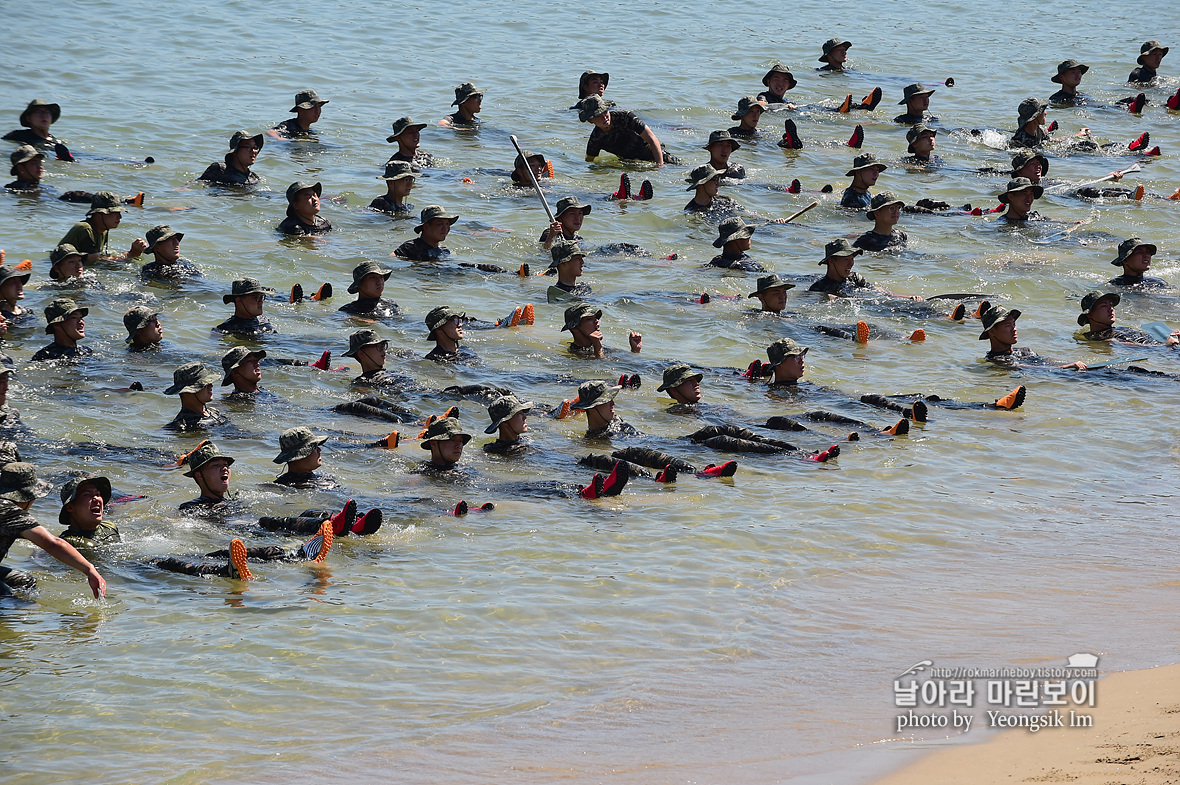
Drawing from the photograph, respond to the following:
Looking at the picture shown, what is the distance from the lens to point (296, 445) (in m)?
12.5

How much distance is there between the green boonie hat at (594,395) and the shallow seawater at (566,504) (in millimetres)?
495

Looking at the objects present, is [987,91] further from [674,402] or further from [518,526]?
[518,526]

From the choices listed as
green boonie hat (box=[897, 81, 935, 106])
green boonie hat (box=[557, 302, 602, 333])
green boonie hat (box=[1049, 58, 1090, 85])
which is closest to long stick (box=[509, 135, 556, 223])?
green boonie hat (box=[557, 302, 602, 333])

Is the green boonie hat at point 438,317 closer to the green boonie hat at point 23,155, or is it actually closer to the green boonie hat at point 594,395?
the green boonie hat at point 594,395

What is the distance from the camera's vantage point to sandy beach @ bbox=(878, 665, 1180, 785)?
6.91m

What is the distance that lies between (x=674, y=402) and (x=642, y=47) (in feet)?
72.4

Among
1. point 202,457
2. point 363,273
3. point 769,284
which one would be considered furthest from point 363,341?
point 769,284

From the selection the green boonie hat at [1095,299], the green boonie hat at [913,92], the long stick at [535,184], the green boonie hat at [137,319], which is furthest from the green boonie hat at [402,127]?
the green boonie hat at [1095,299]

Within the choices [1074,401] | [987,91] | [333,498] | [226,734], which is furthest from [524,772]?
[987,91]

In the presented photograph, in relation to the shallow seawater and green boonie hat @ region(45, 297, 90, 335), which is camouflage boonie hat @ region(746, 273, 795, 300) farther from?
green boonie hat @ region(45, 297, 90, 335)

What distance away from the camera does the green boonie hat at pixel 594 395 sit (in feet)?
46.0

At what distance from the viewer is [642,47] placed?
35.5m

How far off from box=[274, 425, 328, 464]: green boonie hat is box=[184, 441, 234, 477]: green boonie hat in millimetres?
626

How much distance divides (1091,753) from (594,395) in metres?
7.61
